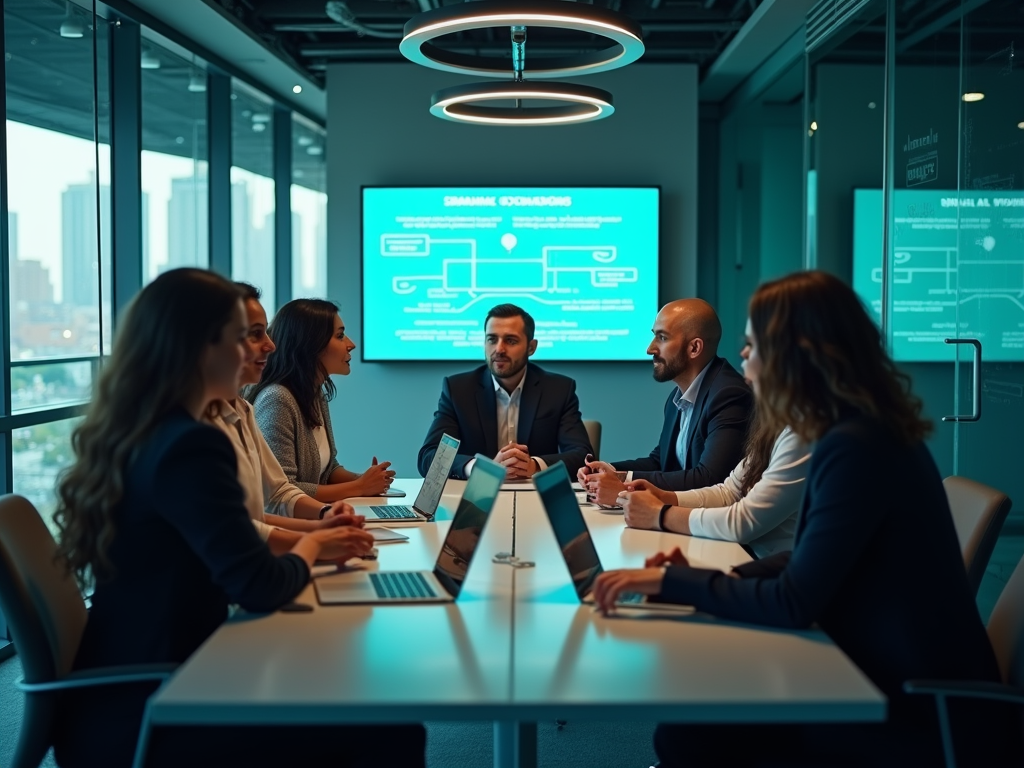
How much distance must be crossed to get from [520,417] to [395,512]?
1415mm

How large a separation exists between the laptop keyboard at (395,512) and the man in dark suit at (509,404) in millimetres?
1092

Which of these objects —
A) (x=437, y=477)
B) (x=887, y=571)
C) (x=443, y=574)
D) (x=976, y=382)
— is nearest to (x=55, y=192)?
(x=437, y=477)

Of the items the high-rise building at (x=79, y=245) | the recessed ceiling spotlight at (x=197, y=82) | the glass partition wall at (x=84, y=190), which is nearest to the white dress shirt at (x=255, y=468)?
the glass partition wall at (x=84, y=190)

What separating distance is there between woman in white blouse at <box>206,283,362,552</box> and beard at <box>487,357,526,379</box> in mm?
1433

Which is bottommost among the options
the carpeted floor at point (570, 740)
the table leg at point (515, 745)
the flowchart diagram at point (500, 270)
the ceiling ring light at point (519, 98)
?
the carpeted floor at point (570, 740)

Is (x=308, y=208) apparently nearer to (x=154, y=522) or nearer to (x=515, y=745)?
(x=154, y=522)

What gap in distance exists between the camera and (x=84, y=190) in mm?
5375

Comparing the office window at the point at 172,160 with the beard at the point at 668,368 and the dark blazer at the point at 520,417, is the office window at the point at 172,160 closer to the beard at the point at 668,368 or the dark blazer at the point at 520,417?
the dark blazer at the point at 520,417

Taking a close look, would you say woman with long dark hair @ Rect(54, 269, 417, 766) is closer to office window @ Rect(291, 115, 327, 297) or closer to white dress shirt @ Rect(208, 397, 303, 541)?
white dress shirt @ Rect(208, 397, 303, 541)

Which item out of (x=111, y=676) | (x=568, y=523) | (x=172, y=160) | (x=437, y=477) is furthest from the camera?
(x=172, y=160)

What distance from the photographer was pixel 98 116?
18.0 ft

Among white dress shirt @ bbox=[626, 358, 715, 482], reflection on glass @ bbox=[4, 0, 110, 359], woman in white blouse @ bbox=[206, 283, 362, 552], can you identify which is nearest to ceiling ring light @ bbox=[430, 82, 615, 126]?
white dress shirt @ bbox=[626, 358, 715, 482]

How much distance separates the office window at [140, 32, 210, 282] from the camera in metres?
6.23

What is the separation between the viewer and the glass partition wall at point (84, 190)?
4.72 meters
